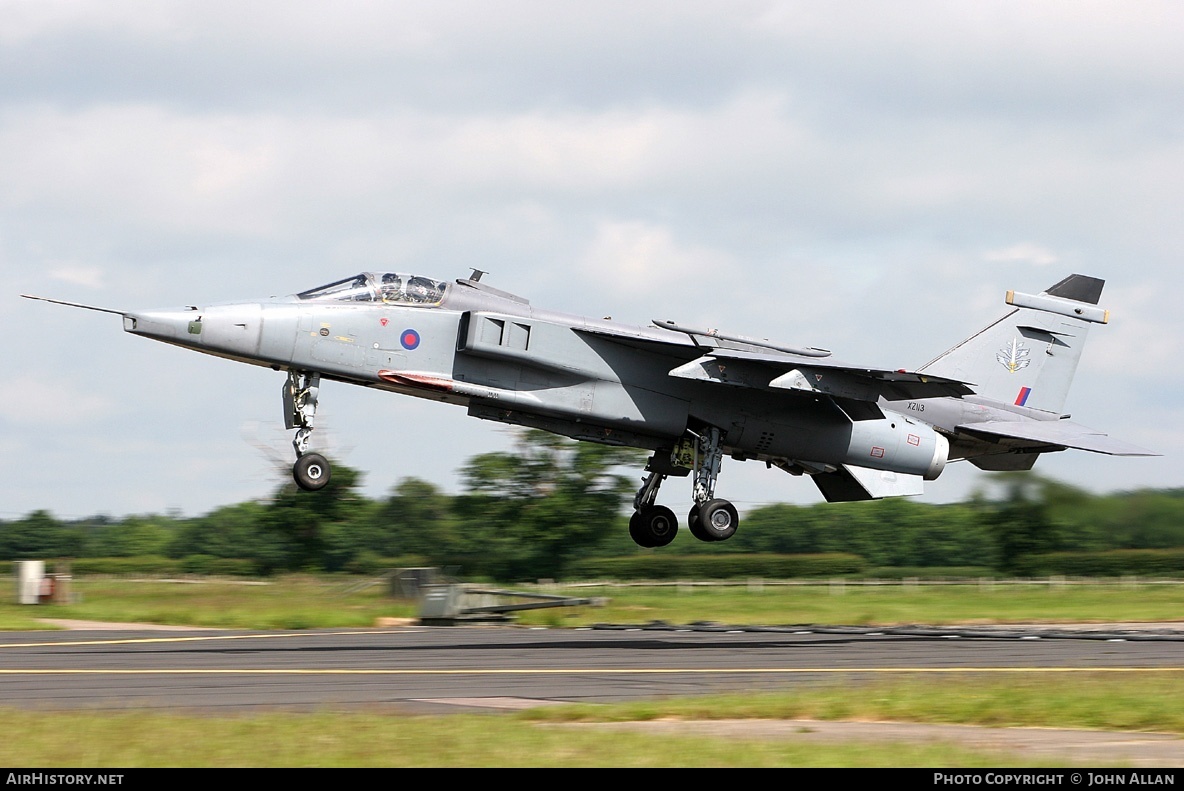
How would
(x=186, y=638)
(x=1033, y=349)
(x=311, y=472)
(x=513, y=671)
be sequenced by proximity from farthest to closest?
(x=1033, y=349)
(x=186, y=638)
(x=311, y=472)
(x=513, y=671)

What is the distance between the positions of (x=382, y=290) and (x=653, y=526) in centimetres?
734

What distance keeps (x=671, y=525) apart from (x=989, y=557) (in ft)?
94.9

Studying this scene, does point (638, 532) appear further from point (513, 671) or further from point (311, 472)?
point (513, 671)

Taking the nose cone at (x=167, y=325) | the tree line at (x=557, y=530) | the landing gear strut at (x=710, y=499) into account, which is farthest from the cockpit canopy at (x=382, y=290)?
the tree line at (x=557, y=530)

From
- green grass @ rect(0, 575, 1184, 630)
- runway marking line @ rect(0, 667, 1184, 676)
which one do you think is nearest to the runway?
runway marking line @ rect(0, 667, 1184, 676)

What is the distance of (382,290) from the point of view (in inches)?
825

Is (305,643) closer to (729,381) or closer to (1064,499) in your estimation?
(729,381)

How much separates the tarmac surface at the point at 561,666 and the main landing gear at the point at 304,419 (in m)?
2.74

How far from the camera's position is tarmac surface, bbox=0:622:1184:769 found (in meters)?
11.8

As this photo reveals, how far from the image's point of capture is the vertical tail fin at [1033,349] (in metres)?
26.9

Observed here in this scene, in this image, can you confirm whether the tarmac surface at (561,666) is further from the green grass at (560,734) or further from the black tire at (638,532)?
the black tire at (638,532)

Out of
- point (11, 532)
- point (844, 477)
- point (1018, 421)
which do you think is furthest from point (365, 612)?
point (11, 532)

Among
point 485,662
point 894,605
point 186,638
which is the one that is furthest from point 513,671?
point 894,605

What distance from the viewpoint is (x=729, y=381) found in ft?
73.6
